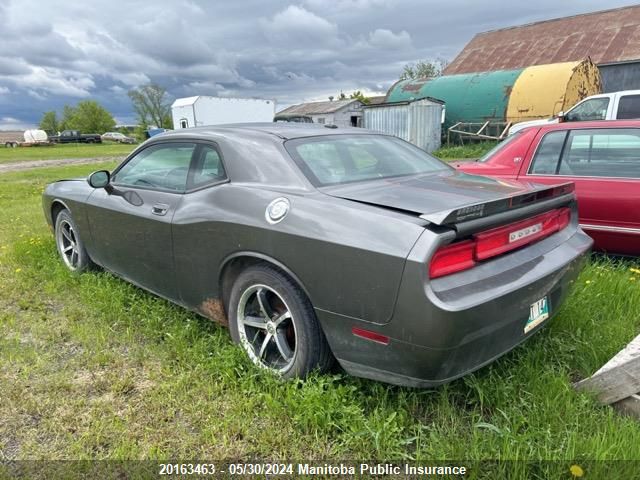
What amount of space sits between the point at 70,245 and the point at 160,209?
2.13 m

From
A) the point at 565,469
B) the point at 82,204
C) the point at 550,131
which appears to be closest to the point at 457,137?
the point at 550,131

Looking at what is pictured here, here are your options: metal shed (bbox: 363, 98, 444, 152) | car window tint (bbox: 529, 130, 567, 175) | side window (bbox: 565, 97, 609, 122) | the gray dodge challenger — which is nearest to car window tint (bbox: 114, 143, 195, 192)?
the gray dodge challenger

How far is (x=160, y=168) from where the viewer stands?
3453 mm

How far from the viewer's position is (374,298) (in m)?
1.99

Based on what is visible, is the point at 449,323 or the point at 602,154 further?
the point at 602,154

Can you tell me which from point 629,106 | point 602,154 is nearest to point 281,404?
point 602,154

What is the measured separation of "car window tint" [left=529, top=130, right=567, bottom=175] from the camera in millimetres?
4324

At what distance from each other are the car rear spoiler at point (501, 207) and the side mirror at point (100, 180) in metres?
2.86

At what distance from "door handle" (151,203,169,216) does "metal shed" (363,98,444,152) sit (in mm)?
16078

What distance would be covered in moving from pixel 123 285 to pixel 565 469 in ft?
11.5

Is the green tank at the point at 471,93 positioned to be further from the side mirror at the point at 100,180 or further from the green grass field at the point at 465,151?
the side mirror at the point at 100,180

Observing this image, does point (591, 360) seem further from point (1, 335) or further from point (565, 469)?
point (1, 335)

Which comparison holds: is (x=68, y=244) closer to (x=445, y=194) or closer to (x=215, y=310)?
(x=215, y=310)

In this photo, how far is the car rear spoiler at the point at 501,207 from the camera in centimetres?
192
